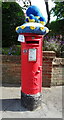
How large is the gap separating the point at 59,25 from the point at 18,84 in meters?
7.53

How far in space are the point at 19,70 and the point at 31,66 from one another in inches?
64.4

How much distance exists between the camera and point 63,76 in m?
5.38

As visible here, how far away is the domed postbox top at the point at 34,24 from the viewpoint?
3.29 meters

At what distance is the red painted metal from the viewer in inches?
135

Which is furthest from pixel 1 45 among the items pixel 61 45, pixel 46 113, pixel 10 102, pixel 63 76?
pixel 46 113

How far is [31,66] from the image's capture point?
353 centimetres

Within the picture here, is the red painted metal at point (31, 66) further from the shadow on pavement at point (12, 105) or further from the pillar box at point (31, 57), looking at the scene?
the shadow on pavement at point (12, 105)

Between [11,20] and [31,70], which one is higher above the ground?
[11,20]

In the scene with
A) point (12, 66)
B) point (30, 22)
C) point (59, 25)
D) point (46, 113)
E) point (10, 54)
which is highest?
point (59, 25)

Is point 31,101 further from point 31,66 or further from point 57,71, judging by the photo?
point 57,71

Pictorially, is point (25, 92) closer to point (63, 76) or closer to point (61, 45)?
point (63, 76)

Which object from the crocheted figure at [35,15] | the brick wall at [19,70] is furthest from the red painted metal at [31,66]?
the brick wall at [19,70]

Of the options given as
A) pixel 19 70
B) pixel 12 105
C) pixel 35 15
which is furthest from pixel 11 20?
pixel 12 105

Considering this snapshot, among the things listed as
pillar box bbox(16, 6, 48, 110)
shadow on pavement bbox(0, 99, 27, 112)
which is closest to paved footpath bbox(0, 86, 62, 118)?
shadow on pavement bbox(0, 99, 27, 112)
